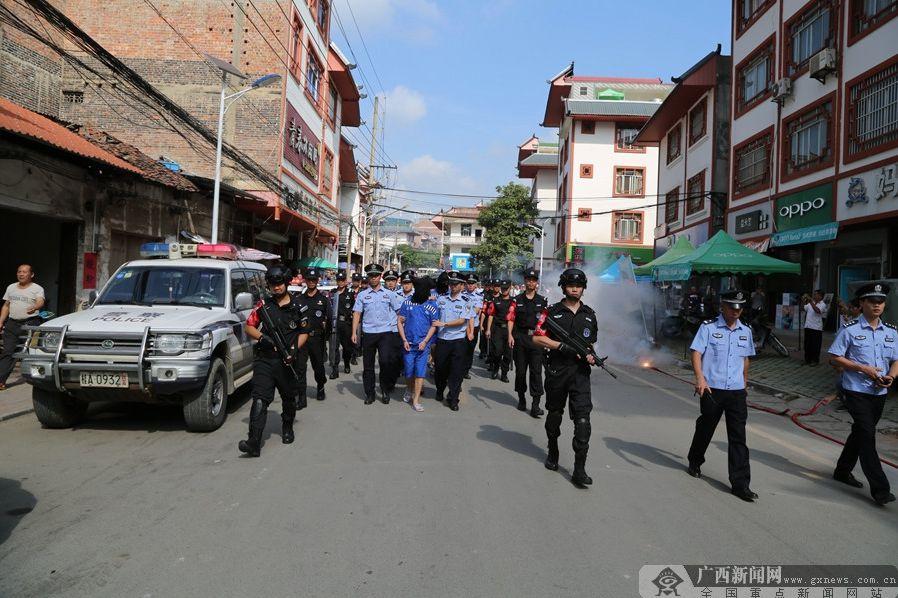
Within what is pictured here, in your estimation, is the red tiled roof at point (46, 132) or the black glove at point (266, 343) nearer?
the black glove at point (266, 343)

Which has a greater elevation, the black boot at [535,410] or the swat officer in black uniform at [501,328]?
the swat officer in black uniform at [501,328]

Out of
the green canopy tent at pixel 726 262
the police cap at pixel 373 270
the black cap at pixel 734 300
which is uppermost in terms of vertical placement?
the green canopy tent at pixel 726 262

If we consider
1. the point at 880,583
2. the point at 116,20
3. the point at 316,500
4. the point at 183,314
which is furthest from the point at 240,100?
the point at 880,583

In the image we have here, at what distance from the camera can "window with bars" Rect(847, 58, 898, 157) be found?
43.5 feet

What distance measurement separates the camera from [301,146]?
2648 centimetres

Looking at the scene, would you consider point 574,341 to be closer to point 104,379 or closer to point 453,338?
point 453,338

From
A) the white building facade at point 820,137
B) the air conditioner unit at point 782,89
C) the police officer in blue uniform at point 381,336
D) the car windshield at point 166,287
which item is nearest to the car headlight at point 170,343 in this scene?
the car windshield at point 166,287

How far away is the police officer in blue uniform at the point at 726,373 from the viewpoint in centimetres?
518

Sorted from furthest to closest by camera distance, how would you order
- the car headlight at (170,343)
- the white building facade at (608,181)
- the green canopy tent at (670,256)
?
the white building facade at (608,181) < the green canopy tent at (670,256) < the car headlight at (170,343)

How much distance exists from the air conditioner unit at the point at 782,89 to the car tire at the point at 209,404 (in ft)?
57.2

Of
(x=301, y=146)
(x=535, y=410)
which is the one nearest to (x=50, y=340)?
(x=535, y=410)

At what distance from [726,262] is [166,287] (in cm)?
1278

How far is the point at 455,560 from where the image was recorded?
3633 mm

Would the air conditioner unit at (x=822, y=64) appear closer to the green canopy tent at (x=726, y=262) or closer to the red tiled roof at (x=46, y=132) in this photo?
the green canopy tent at (x=726, y=262)
